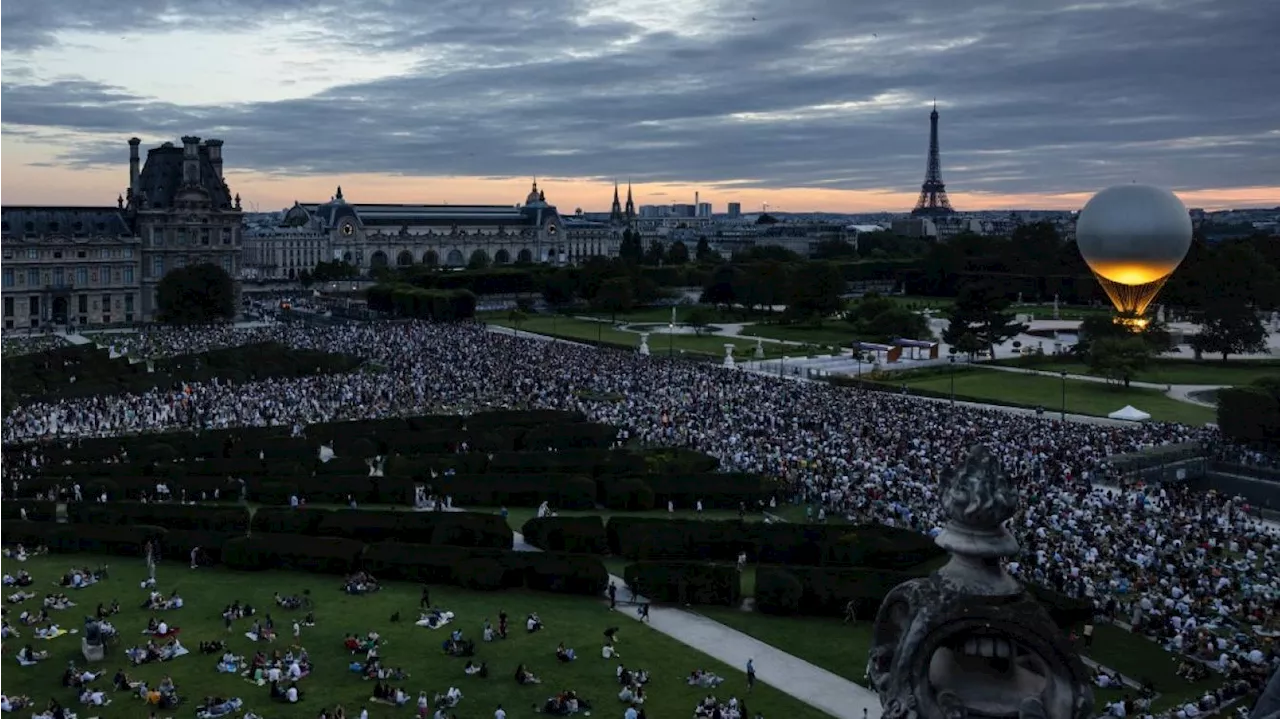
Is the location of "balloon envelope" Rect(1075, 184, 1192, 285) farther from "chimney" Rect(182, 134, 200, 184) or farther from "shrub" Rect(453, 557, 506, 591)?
"chimney" Rect(182, 134, 200, 184)

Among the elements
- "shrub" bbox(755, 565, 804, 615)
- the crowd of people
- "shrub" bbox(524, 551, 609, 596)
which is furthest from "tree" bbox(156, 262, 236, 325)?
"shrub" bbox(755, 565, 804, 615)

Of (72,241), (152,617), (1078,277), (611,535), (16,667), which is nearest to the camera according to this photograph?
(16,667)

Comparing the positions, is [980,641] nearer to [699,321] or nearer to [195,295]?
[699,321]

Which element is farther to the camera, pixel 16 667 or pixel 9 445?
pixel 9 445

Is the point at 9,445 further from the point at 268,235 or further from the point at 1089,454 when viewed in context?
the point at 268,235

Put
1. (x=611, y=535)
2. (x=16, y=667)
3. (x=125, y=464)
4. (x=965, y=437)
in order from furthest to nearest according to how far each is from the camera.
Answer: (x=965, y=437) → (x=125, y=464) → (x=611, y=535) → (x=16, y=667)

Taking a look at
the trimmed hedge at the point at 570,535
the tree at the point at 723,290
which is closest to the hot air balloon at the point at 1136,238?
the tree at the point at 723,290

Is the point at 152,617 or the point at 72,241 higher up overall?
the point at 72,241

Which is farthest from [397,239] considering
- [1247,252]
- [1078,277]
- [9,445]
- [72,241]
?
[9,445]
